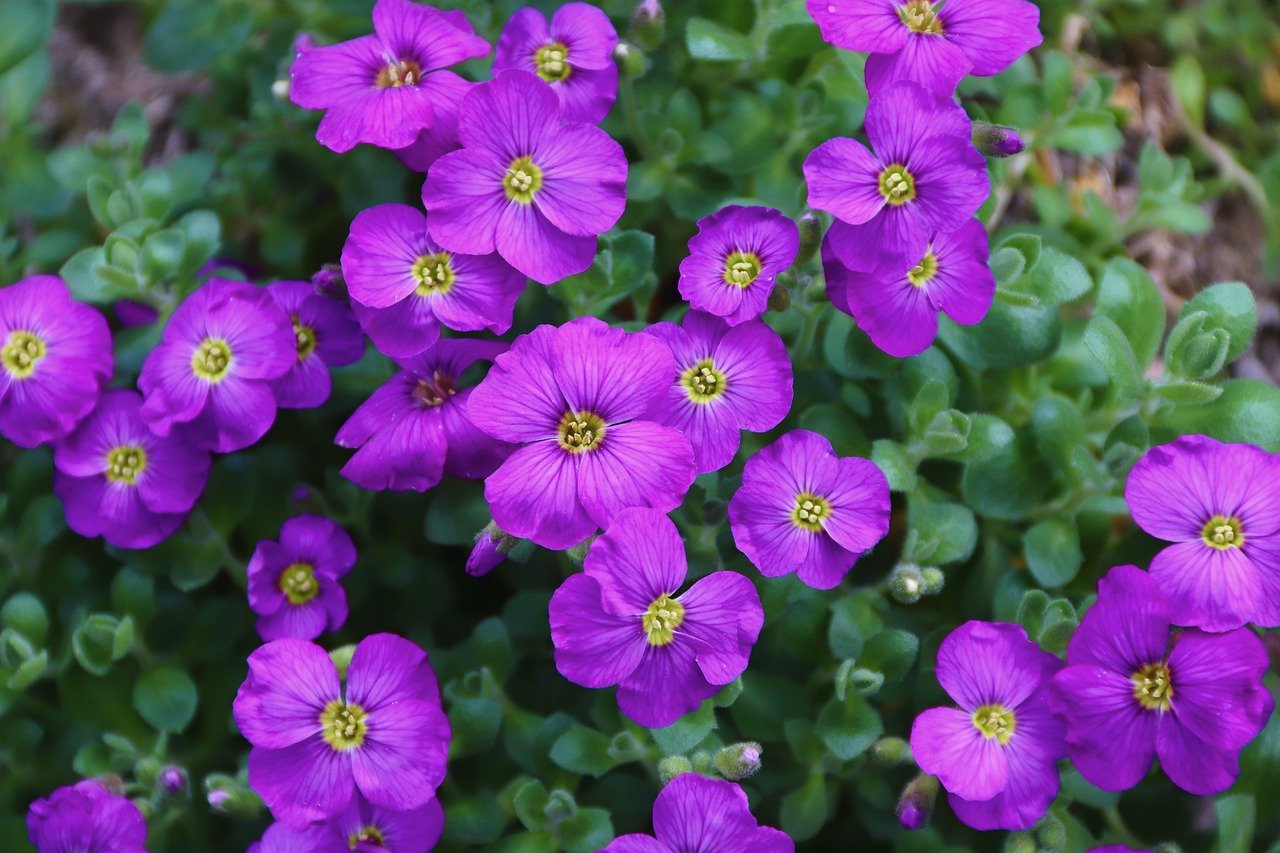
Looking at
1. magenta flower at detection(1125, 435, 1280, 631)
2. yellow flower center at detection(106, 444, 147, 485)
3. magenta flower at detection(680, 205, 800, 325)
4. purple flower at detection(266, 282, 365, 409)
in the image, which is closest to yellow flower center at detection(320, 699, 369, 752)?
purple flower at detection(266, 282, 365, 409)

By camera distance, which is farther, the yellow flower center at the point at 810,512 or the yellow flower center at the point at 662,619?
the yellow flower center at the point at 810,512

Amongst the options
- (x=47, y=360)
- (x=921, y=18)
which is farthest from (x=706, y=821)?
(x=47, y=360)

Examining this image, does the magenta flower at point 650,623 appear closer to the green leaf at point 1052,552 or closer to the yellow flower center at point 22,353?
the green leaf at point 1052,552

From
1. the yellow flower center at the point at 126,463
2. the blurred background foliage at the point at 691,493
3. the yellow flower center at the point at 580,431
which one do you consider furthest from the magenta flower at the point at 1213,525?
the yellow flower center at the point at 126,463

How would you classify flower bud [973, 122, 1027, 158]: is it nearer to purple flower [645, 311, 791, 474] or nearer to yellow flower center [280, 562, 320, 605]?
purple flower [645, 311, 791, 474]

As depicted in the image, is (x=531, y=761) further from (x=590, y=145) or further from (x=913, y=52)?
(x=913, y=52)

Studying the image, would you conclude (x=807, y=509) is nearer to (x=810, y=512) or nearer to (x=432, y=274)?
(x=810, y=512)
